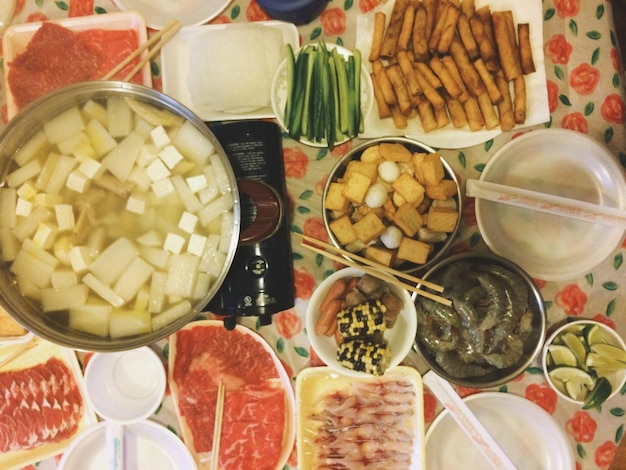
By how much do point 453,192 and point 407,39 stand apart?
59 cm

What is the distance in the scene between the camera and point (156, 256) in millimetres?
1449

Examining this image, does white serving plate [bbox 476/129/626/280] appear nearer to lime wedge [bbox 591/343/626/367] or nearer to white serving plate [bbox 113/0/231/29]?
lime wedge [bbox 591/343/626/367]

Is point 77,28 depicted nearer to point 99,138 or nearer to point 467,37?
point 99,138

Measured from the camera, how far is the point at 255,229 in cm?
150

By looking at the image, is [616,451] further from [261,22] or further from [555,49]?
[261,22]

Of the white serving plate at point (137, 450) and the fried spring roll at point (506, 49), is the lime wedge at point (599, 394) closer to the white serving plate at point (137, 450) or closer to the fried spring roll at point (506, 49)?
the fried spring roll at point (506, 49)

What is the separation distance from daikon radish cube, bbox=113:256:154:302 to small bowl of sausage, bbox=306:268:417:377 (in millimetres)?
552

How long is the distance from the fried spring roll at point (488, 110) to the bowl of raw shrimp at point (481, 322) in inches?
19.3

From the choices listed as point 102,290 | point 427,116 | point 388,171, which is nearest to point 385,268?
point 388,171

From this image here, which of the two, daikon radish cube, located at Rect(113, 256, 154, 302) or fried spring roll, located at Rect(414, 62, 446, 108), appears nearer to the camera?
daikon radish cube, located at Rect(113, 256, 154, 302)

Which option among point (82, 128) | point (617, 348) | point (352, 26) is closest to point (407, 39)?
point (352, 26)

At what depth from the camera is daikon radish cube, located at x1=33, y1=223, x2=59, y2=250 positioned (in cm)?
141

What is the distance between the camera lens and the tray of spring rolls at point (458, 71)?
5.45 ft

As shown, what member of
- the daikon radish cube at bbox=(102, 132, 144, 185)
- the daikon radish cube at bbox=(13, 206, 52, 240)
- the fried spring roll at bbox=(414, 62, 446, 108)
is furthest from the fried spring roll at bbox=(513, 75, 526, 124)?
the daikon radish cube at bbox=(13, 206, 52, 240)
